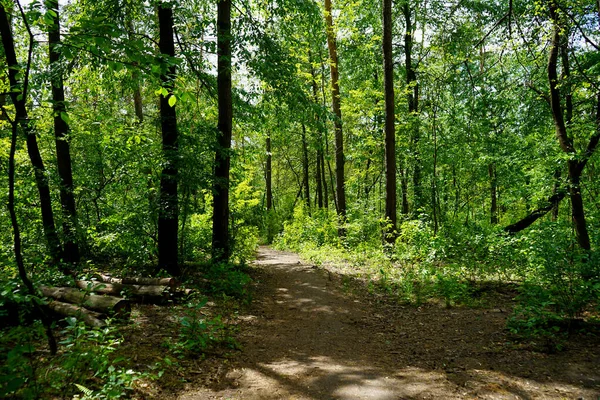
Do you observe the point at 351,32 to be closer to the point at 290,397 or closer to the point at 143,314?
the point at 143,314

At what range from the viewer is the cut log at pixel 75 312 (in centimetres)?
490

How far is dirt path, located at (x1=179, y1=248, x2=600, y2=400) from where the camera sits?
145 inches

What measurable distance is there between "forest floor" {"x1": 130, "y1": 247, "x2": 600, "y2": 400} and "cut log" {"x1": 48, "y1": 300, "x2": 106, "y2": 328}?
752 mm

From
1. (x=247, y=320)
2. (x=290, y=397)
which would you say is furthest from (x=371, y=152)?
(x=290, y=397)

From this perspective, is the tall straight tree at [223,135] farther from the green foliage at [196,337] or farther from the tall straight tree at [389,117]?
the tall straight tree at [389,117]

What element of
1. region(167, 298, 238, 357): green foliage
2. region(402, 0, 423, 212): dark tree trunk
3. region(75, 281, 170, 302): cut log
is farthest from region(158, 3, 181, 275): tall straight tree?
region(402, 0, 423, 212): dark tree trunk

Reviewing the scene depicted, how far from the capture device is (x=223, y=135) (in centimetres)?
920

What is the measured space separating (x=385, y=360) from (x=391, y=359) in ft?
0.31

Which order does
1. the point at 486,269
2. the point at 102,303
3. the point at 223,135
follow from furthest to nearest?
the point at 223,135
the point at 486,269
the point at 102,303

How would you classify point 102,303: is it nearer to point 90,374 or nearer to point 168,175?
point 90,374

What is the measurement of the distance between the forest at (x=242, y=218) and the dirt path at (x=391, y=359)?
0.04 m

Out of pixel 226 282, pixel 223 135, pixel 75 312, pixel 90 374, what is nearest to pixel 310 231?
pixel 223 135

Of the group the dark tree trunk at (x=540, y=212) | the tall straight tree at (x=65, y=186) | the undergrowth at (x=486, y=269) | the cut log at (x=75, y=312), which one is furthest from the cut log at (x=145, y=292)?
the dark tree trunk at (x=540, y=212)

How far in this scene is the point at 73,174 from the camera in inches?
413
